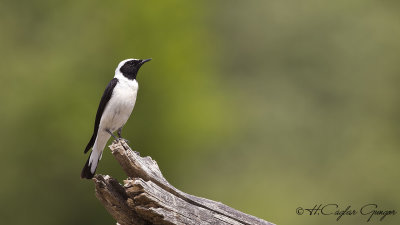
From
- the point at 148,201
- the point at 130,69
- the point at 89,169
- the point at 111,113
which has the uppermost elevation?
the point at 130,69

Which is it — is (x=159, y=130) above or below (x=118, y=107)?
above

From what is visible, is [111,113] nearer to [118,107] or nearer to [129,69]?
[118,107]

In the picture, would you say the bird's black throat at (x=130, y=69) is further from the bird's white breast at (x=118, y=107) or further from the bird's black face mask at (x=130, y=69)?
the bird's white breast at (x=118, y=107)

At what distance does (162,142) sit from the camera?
14.6 metres

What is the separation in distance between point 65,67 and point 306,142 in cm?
1166

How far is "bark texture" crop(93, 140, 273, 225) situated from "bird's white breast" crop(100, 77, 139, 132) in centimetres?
176

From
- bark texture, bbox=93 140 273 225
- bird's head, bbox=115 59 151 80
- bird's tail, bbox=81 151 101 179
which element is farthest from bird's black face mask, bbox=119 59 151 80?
bark texture, bbox=93 140 273 225

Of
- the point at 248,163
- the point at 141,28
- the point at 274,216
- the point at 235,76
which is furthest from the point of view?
the point at 235,76

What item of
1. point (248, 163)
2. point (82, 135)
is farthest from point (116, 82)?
point (248, 163)

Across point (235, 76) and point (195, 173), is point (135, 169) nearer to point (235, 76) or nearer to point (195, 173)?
point (195, 173)

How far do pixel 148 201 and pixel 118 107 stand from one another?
2.50 m

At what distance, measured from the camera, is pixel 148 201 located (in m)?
7.32

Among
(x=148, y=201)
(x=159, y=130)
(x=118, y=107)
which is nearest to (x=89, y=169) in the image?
(x=118, y=107)

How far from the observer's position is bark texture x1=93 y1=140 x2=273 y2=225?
24.0 feet
